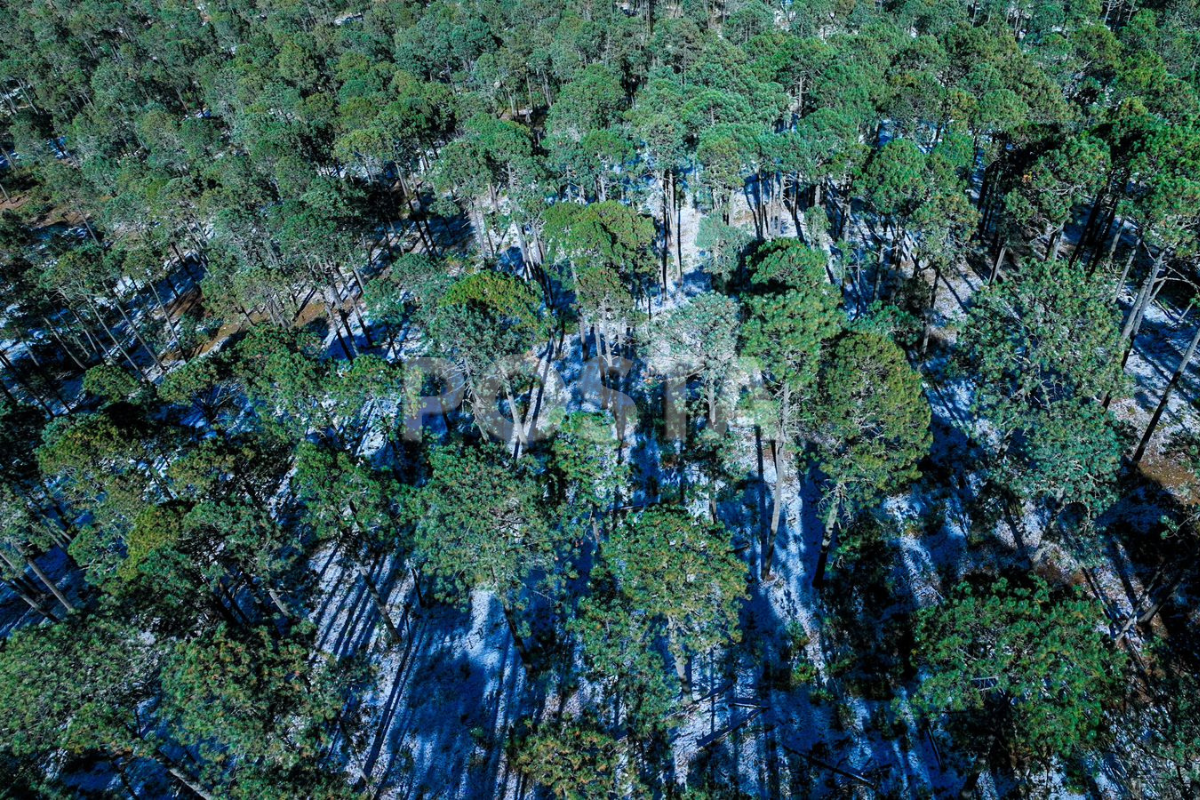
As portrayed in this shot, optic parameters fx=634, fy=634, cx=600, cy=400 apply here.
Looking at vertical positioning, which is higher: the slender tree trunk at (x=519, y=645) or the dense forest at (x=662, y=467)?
the dense forest at (x=662, y=467)

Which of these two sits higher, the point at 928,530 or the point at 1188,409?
the point at 1188,409

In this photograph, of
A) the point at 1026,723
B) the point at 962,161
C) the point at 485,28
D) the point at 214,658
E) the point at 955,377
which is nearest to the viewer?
the point at 1026,723

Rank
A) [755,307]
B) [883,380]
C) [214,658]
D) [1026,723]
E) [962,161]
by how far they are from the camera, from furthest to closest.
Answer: [962,161] < [755,307] < [883,380] < [214,658] < [1026,723]

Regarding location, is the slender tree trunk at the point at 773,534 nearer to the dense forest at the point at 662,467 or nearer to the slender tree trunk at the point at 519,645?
the dense forest at the point at 662,467

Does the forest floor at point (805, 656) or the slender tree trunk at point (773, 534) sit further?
the slender tree trunk at point (773, 534)

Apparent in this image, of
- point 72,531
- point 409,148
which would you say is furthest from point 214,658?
point 409,148

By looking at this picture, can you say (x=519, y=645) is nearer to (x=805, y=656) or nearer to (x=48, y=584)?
(x=805, y=656)

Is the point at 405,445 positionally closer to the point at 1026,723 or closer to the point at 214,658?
the point at 214,658

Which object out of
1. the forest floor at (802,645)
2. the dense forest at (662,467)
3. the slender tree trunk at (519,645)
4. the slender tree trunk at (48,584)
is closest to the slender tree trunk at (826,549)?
the dense forest at (662,467)
